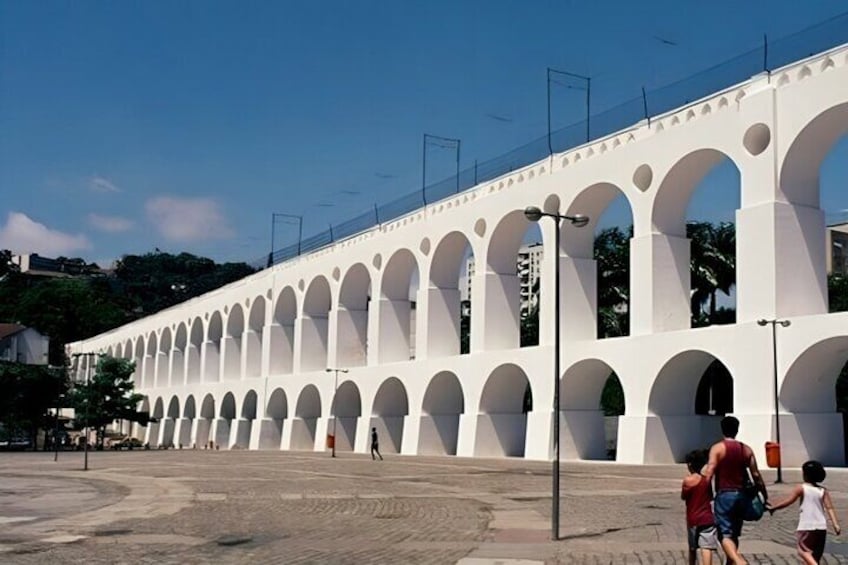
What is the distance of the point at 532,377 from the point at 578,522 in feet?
72.5

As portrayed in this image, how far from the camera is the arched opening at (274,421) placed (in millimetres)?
61656

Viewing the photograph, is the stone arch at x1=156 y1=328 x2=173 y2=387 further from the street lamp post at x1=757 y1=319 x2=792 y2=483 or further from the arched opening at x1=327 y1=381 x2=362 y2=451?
the street lamp post at x1=757 y1=319 x2=792 y2=483

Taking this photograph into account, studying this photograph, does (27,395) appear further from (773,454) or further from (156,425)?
(773,454)

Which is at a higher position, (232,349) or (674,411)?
(232,349)

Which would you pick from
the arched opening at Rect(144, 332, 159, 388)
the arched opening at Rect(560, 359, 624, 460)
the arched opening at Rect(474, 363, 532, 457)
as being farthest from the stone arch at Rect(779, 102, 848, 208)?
the arched opening at Rect(144, 332, 159, 388)

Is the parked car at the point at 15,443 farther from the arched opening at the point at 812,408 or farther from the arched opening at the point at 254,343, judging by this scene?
the arched opening at the point at 812,408

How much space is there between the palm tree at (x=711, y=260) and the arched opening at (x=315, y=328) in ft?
69.0

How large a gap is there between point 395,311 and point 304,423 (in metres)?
11.3

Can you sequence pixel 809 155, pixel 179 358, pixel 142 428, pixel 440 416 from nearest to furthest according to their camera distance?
1. pixel 809 155
2. pixel 440 416
3. pixel 179 358
4. pixel 142 428

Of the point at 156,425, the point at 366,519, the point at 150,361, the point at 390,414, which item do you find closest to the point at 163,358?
the point at 150,361

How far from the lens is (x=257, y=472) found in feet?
104

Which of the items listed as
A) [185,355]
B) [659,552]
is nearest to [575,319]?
[659,552]

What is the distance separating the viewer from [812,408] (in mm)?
29109

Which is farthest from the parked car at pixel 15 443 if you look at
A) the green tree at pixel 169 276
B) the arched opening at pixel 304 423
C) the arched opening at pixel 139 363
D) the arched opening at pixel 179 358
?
the green tree at pixel 169 276
